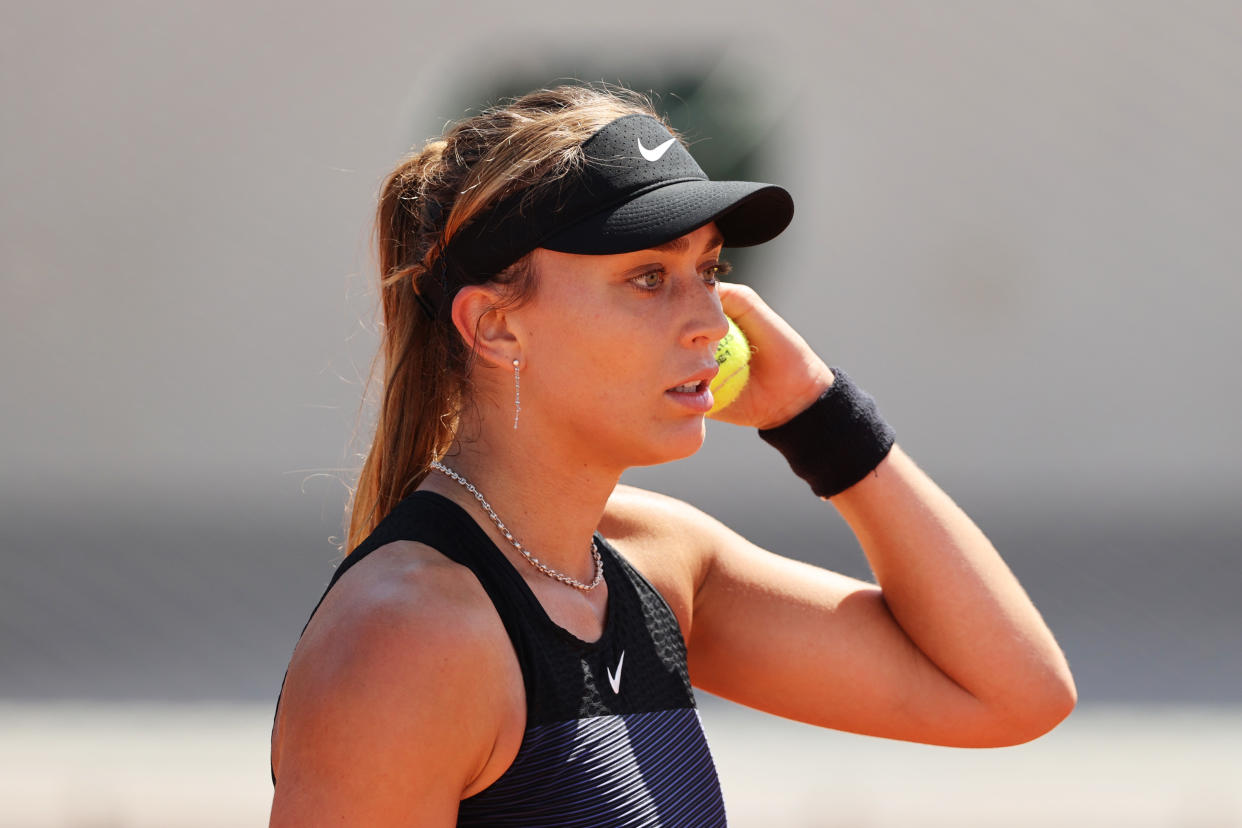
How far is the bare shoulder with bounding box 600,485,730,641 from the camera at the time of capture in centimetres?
216

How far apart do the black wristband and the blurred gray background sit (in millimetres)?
9925

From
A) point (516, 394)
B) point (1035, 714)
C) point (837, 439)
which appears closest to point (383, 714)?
point (516, 394)

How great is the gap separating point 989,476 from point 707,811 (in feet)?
37.3

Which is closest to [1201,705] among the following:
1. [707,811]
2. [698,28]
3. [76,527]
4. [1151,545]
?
[1151,545]

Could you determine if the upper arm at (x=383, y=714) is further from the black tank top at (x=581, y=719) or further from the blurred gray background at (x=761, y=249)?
the blurred gray background at (x=761, y=249)

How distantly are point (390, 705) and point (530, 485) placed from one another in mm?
479

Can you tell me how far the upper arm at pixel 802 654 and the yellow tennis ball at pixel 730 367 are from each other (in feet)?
0.67

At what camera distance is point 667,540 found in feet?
7.27

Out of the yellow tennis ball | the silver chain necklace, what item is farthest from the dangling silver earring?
the yellow tennis ball

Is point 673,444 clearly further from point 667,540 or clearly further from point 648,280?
point 667,540

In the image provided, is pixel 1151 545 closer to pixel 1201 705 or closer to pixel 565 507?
pixel 1201 705

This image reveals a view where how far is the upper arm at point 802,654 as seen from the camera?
87.4 inches

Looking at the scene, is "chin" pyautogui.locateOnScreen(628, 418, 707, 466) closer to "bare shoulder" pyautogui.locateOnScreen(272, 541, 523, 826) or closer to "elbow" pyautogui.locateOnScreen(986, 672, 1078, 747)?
"bare shoulder" pyautogui.locateOnScreen(272, 541, 523, 826)

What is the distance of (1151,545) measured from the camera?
37.7 feet
